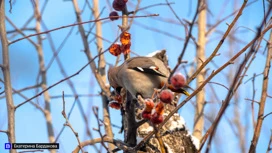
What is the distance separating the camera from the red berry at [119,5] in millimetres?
2516

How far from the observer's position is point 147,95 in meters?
3.21

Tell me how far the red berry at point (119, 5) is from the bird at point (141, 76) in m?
0.66

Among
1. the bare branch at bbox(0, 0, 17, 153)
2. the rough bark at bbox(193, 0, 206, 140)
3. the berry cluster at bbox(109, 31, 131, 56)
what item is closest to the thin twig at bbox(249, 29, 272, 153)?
the berry cluster at bbox(109, 31, 131, 56)

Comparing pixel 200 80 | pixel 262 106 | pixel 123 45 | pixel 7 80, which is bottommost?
pixel 262 106

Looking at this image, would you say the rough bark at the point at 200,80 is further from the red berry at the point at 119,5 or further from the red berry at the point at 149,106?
the red berry at the point at 149,106

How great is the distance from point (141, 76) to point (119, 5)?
0.83m

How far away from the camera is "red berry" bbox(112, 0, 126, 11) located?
2516 millimetres

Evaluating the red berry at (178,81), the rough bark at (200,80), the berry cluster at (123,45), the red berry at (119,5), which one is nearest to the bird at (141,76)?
the berry cluster at (123,45)

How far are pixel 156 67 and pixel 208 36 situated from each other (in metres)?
1.74

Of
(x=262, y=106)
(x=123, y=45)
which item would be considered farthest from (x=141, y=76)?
(x=262, y=106)

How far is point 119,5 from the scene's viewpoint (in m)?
2.53

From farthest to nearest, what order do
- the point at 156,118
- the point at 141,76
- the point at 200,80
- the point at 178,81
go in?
the point at 200,80 → the point at 141,76 → the point at 156,118 → the point at 178,81

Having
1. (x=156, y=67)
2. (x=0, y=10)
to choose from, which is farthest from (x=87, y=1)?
(x=0, y=10)

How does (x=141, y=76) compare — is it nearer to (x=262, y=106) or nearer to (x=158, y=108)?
(x=262, y=106)
